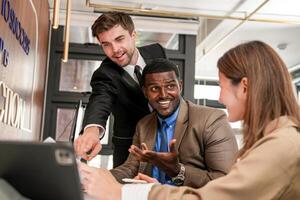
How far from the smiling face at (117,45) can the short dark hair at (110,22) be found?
2cm

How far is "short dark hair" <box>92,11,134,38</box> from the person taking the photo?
6.21ft

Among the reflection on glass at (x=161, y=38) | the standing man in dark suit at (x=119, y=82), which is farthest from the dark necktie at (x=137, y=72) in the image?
the reflection on glass at (x=161, y=38)

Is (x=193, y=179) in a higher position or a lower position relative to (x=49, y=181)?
lower

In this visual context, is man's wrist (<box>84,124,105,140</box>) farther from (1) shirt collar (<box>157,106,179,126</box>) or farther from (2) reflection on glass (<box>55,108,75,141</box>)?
(2) reflection on glass (<box>55,108,75,141</box>)

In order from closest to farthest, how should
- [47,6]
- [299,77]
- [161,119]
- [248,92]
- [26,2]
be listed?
[248,92] < [161,119] < [26,2] < [47,6] < [299,77]

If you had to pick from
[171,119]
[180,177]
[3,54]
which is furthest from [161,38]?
[180,177]

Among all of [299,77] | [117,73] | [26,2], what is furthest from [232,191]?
[299,77]

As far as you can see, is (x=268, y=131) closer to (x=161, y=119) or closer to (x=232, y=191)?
(x=232, y=191)

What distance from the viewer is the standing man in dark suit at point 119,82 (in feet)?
6.21

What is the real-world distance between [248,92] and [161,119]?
733 millimetres

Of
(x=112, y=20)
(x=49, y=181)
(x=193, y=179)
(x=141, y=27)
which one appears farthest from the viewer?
(x=141, y=27)

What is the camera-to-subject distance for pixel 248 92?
39.8 inches

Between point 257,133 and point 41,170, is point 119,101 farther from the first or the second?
point 41,170

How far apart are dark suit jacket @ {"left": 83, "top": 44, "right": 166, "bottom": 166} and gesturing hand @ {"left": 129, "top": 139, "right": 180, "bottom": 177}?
1.63 feet
